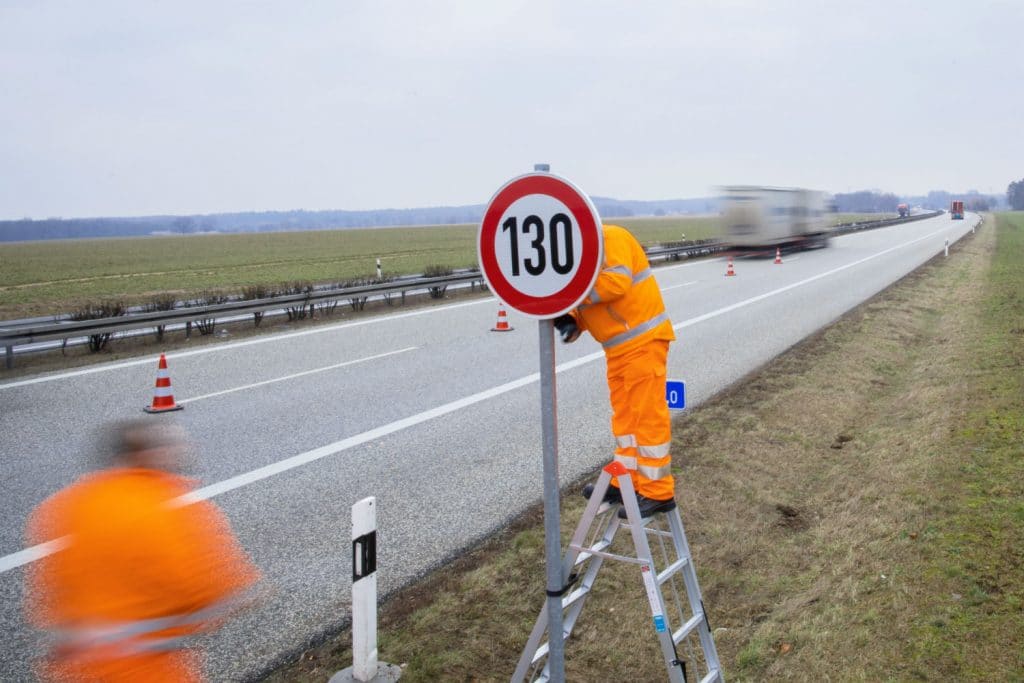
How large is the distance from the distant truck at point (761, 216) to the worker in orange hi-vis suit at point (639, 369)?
3291 cm

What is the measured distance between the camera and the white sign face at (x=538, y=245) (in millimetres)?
3041

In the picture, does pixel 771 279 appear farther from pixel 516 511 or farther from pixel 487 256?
pixel 487 256

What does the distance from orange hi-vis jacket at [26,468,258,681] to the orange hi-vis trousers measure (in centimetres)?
188

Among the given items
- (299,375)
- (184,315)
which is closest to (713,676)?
(299,375)

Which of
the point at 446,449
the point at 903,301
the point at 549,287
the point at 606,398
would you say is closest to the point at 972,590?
the point at 549,287

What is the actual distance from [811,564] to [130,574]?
392 centimetres

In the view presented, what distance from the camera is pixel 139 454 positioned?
106 inches

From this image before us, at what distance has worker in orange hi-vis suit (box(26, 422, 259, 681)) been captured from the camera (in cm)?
244

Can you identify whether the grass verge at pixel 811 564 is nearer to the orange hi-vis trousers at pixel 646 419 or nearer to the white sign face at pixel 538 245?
the orange hi-vis trousers at pixel 646 419

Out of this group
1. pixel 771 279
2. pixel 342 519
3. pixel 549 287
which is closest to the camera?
pixel 549 287

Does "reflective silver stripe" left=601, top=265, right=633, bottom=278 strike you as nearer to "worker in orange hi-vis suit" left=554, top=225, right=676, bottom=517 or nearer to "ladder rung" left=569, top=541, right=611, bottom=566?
"worker in orange hi-vis suit" left=554, top=225, right=676, bottom=517

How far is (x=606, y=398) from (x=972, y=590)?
5.45 metres

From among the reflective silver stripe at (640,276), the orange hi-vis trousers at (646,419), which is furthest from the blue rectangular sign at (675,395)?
the reflective silver stripe at (640,276)

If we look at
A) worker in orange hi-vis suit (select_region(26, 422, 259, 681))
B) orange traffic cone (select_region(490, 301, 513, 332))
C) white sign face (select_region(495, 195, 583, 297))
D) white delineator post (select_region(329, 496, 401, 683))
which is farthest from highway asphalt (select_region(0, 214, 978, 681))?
white sign face (select_region(495, 195, 583, 297))
